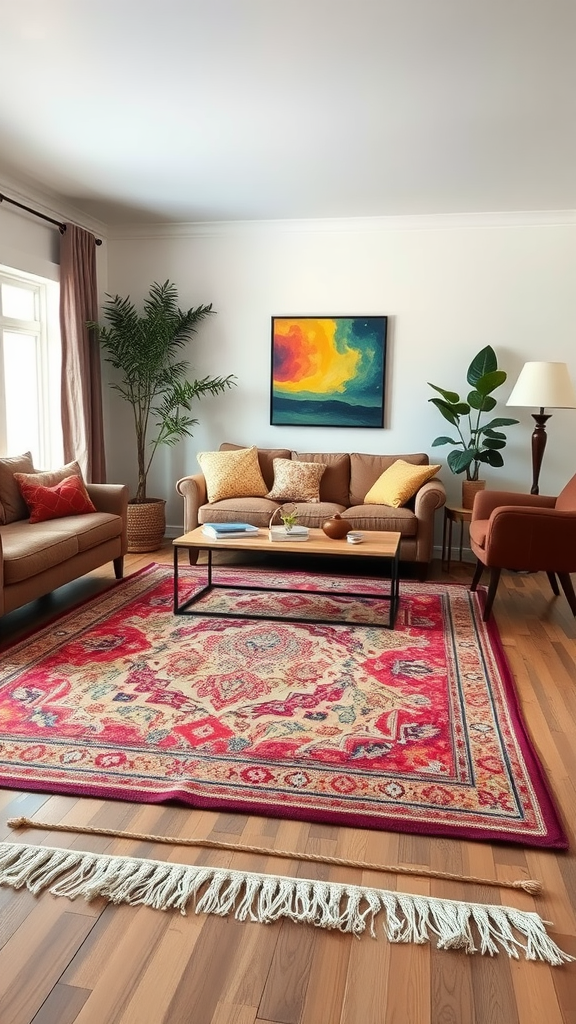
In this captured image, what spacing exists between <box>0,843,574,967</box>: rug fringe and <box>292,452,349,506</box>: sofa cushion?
3789mm

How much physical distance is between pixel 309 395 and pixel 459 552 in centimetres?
177

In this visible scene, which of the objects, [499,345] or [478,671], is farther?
[499,345]

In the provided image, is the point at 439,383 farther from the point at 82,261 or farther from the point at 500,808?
the point at 500,808

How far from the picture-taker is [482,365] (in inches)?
204

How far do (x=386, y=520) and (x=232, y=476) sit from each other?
1251mm

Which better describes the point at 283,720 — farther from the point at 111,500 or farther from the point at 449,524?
the point at 449,524

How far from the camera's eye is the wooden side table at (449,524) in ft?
16.2

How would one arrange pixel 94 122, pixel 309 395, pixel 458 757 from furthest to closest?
pixel 309 395
pixel 94 122
pixel 458 757

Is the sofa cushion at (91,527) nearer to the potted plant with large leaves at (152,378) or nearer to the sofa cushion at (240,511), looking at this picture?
the sofa cushion at (240,511)

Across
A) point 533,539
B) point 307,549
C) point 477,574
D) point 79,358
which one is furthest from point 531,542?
point 79,358

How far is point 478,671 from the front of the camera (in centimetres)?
309

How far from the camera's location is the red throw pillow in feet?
13.6

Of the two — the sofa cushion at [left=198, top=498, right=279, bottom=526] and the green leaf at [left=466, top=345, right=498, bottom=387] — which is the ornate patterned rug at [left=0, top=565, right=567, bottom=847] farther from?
the green leaf at [left=466, top=345, right=498, bottom=387]

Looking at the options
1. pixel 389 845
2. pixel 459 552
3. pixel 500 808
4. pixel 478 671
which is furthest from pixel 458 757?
pixel 459 552
